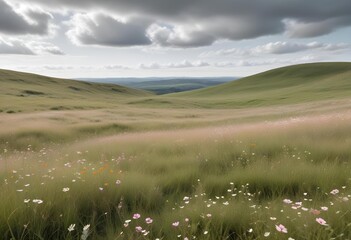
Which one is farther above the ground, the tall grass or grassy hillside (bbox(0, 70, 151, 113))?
the tall grass

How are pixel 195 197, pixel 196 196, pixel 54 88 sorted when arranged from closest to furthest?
pixel 196 196 < pixel 195 197 < pixel 54 88

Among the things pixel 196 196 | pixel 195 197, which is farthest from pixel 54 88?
pixel 196 196

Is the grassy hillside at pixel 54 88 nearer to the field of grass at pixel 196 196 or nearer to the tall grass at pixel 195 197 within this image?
the field of grass at pixel 196 196

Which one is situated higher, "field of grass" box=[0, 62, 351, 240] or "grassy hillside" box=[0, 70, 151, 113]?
"field of grass" box=[0, 62, 351, 240]

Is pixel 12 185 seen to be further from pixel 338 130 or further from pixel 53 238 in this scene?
pixel 338 130

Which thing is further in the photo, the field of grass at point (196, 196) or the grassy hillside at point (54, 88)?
the grassy hillside at point (54, 88)

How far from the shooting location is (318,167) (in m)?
5.29

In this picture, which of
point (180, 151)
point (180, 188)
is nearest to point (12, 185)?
point (180, 188)

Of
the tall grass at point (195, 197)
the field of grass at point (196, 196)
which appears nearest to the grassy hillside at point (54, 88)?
the field of grass at point (196, 196)

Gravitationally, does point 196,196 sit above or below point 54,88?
above

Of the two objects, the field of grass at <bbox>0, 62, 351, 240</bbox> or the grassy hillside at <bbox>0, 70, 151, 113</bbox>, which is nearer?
the field of grass at <bbox>0, 62, 351, 240</bbox>

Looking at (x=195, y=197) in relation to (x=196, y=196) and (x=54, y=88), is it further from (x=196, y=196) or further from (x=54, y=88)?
(x=54, y=88)

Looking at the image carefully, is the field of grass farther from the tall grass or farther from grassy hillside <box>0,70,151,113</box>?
grassy hillside <box>0,70,151,113</box>

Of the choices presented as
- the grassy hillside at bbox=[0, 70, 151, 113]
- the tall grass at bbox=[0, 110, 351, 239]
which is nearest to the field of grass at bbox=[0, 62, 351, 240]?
the tall grass at bbox=[0, 110, 351, 239]
